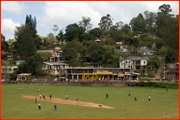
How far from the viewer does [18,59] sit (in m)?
77.6

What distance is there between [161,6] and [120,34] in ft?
79.4

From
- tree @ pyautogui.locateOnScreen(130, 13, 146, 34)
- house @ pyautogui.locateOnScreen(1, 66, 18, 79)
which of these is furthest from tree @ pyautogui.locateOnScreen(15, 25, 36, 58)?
tree @ pyautogui.locateOnScreen(130, 13, 146, 34)

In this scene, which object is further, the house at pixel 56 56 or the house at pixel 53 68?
the house at pixel 56 56

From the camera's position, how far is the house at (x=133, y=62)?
2689 inches

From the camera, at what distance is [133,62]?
6894cm

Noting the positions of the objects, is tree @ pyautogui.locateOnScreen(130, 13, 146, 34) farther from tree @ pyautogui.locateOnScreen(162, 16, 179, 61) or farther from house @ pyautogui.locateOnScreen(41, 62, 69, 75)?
tree @ pyautogui.locateOnScreen(162, 16, 179, 61)

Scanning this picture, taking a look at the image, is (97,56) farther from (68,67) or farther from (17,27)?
(17,27)

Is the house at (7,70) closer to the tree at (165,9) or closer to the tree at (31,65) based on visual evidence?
the tree at (31,65)

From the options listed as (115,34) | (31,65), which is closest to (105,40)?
(115,34)

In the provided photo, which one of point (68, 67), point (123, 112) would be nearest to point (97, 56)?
point (68, 67)

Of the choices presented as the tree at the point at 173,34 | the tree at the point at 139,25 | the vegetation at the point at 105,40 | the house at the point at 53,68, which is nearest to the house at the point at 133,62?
the vegetation at the point at 105,40

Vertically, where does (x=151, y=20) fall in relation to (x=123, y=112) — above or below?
above

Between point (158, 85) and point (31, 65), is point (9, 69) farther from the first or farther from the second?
point (158, 85)

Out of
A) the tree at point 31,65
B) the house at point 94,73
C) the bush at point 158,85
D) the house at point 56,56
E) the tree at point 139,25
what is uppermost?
the tree at point 139,25
